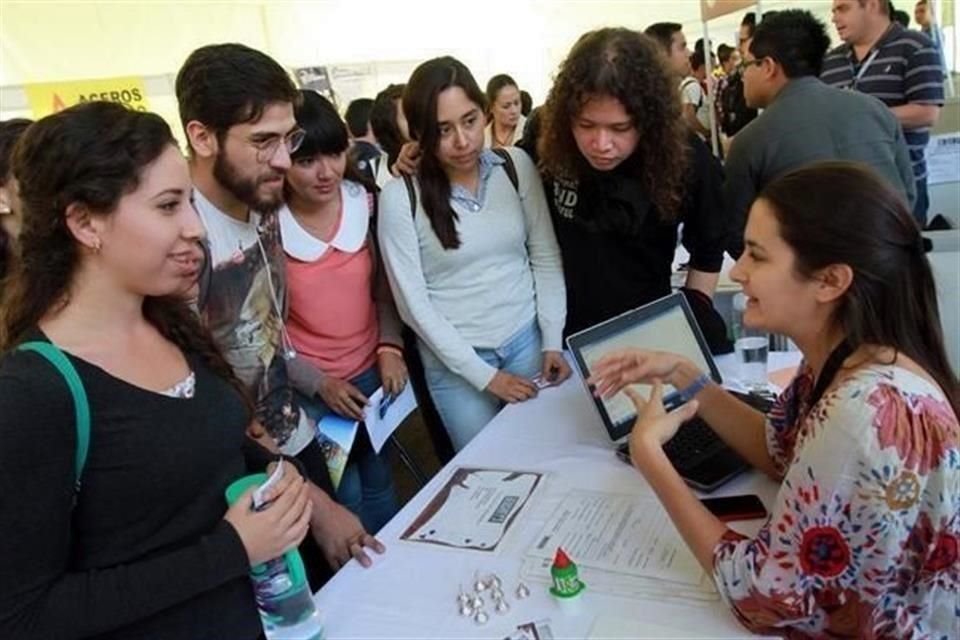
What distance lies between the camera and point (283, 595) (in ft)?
3.02

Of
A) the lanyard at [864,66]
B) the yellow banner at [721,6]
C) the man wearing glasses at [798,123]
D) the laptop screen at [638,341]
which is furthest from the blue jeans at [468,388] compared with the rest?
the yellow banner at [721,6]

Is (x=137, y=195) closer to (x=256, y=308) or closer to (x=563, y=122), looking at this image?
(x=256, y=308)

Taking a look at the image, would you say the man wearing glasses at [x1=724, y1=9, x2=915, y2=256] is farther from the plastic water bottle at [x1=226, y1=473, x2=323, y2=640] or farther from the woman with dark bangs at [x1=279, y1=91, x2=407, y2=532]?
the plastic water bottle at [x1=226, y1=473, x2=323, y2=640]

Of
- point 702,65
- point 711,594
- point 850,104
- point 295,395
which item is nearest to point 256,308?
point 295,395

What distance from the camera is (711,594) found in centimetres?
93

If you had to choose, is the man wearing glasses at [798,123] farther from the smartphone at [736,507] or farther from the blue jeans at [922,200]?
the smartphone at [736,507]

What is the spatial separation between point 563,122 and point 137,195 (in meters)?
0.99

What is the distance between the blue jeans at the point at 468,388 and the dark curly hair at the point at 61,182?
37.6 inches

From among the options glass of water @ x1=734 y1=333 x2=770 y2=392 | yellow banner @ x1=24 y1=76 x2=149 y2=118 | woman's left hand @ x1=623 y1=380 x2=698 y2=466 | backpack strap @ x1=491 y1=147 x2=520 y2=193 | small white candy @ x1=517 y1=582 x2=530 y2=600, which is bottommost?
glass of water @ x1=734 y1=333 x2=770 y2=392

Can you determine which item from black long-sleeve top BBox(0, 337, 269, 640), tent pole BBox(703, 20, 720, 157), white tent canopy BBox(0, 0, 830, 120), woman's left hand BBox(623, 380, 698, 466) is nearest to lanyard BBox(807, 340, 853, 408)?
woman's left hand BBox(623, 380, 698, 466)

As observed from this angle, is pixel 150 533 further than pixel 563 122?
No

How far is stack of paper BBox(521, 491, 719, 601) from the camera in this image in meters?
0.96

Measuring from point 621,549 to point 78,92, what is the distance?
14.4 feet

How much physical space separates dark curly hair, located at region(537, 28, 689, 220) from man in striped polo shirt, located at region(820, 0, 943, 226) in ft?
5.40
